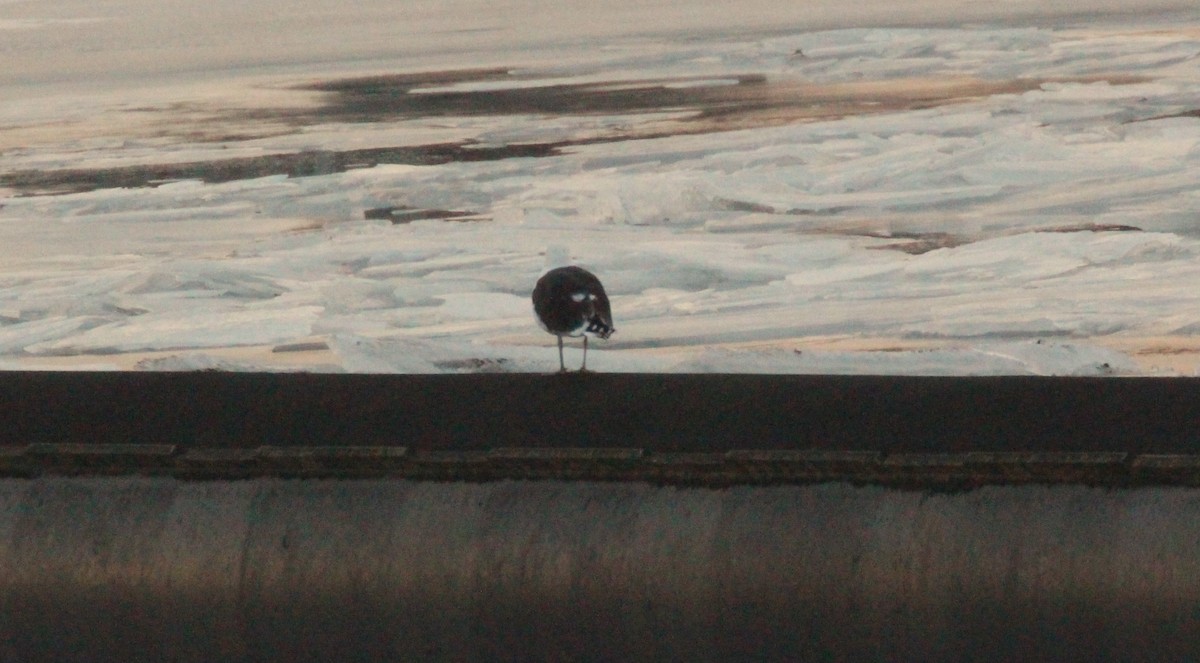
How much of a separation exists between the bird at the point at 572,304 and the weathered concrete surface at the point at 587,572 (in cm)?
73

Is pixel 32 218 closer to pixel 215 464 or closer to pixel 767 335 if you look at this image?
pixel 767 335

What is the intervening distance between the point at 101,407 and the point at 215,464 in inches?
16.9

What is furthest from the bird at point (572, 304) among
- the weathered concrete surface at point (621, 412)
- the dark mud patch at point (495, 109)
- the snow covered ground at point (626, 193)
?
the dark mud patch at point (495, 109)

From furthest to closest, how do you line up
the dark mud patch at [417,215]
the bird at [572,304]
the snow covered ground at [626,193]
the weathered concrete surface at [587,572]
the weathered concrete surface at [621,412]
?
the dark mud patch at [417,215], the snow covered ground at [626,193], the bird at [572,304], the weathered concrete surface at [621,412], the weathered concrete surface at [587,572]

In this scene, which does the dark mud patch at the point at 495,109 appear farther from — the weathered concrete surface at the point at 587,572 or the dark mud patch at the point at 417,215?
the weathered concrete surface at the point at 587,572

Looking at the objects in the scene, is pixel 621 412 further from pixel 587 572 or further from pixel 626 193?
pixel 626 193

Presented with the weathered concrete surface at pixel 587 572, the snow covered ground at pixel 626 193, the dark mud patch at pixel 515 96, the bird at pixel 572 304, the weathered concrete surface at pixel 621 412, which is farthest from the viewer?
the dark mud patch at pixel 515 96

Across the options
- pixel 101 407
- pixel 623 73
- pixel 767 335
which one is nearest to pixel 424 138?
pixel 623 73

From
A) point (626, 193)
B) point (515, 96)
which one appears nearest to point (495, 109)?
point (515, 96)

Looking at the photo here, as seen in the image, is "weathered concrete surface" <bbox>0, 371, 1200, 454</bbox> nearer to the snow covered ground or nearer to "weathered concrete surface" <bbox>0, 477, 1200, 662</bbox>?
"weathered concrete surface" <bbox>0, 477, 1200, 662</bbox>

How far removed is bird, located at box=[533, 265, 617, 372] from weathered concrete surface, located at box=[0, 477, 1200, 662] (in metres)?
0.73

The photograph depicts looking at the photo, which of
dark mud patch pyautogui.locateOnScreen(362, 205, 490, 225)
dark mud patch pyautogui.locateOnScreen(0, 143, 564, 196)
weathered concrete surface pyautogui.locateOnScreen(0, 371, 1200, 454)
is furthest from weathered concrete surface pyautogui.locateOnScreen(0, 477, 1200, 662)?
dark mud patch pyautogui.locateOnScreen(0, 143, 564, 196)

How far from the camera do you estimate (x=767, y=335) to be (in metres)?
6.67

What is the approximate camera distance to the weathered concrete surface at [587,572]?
2645 mm
